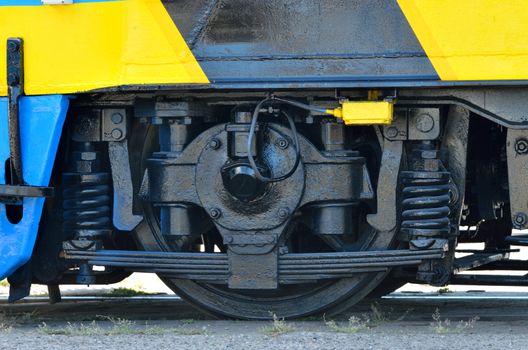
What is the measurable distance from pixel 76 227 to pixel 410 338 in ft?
7.66

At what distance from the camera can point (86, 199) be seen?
26.2 feet

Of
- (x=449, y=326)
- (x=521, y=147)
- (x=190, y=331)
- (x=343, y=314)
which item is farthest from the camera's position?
(x=343, y=314)

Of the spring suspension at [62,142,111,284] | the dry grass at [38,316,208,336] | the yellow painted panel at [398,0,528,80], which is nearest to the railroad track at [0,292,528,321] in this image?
the spring suspension at [62,142,111,284]

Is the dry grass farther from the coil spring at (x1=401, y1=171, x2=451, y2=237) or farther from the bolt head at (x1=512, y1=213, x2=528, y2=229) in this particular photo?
the bolt head at (x1=512, y1=213, x2=528, y2=229)

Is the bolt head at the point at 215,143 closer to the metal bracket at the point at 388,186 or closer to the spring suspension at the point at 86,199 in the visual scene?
the spring suspension at the point at 86,199

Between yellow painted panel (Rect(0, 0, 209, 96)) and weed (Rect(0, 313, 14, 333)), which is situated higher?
yellow painted panel (Rect(0, 0, 209, 96))

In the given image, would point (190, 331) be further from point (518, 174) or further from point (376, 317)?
point (518, 174)

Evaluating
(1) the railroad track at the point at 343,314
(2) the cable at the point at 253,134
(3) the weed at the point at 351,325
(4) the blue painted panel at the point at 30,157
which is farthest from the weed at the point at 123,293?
(2) the cable at the point at 253,134

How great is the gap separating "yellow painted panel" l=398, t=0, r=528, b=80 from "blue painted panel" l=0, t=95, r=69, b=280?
2.22 m

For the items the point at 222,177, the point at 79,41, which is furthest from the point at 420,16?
the point at 79,41

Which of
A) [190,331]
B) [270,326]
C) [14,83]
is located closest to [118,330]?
[190,331]

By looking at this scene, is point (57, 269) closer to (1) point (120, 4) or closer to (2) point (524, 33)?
(1) point (120, 4)

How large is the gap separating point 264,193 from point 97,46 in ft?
4.33

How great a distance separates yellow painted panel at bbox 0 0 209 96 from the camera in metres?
7.52
